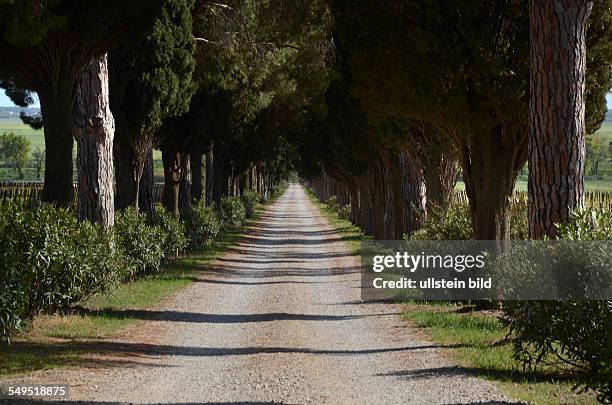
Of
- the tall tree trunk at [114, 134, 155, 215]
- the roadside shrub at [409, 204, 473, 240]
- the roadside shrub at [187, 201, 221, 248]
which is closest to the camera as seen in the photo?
the roadside shrub at [409, 204, 473, 240]

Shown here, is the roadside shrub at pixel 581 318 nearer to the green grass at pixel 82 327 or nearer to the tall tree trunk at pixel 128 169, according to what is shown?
the green grass at pixel 82 327

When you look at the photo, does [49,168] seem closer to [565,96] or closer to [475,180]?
[475,180]

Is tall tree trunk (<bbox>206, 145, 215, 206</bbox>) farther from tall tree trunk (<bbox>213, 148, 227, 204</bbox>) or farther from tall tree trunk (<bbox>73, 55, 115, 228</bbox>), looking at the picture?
tall tree trunk (<bbox>73, 55, 115, 228</bbox>)

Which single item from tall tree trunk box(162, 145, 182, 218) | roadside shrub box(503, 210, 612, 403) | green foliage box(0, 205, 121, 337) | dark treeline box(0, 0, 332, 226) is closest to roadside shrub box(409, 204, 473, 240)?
dark treeline box(0, 0, 332, 226)

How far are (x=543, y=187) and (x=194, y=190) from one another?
25.3m

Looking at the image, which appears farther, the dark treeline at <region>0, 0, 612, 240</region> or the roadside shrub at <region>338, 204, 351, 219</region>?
the roadside shrub at <region>338, 204, 351, 219</region>

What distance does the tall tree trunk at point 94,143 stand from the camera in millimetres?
15828

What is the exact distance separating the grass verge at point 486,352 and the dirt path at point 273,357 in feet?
0.89

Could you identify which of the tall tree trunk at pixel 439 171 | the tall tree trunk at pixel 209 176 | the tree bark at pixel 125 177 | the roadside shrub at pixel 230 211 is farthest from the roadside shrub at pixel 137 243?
the roadside shrub at pixel 230 211

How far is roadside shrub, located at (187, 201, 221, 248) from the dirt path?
9.70 meters

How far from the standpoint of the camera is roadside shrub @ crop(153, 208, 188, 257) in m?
22.3

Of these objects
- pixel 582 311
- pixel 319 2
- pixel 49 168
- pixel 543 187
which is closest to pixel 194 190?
pixel 319 2

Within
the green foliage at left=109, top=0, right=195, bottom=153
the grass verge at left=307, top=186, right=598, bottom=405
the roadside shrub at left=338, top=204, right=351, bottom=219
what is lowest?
the roadside shrub at left=338, top=204, right=351, bottom=219

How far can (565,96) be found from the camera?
395 inches
